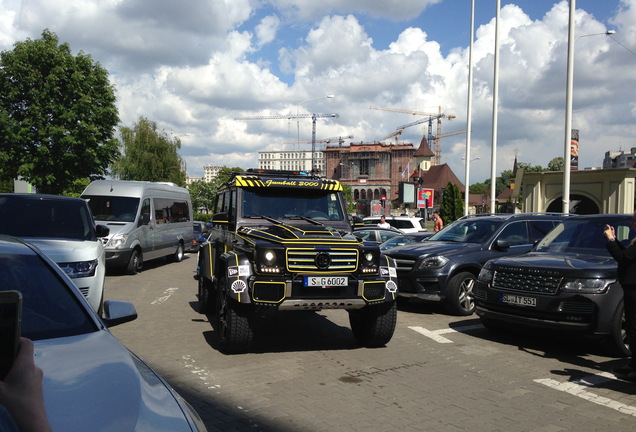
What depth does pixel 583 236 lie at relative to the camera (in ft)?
26.6

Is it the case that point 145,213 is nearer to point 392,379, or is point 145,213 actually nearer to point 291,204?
point 291,204

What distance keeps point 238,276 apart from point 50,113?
2139 centimetres

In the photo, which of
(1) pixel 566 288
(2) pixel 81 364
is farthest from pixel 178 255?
(2) pixel 81 364

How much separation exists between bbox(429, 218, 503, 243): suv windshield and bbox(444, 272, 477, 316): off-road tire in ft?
3.65

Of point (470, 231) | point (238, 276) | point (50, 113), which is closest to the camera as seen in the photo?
point (238, 276)

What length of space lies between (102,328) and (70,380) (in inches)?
32.3

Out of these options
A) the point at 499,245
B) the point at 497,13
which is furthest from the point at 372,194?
the point at 499,245

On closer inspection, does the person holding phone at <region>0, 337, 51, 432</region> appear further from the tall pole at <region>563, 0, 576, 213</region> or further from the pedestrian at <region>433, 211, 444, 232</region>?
the pedestrian at <region>433, 211, 444, 232</region>

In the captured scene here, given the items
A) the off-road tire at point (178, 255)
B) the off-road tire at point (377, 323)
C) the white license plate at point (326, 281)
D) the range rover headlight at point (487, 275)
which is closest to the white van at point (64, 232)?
the white license plate at point (326, 281)

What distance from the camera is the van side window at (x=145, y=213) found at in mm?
16359

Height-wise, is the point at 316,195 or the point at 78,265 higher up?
the point at 316,195

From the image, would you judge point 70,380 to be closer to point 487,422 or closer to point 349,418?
point 349,418

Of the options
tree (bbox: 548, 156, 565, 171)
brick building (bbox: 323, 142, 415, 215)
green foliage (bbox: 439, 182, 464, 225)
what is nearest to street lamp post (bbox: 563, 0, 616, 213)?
green foliage (bbox: 439, 182, 464, 225)

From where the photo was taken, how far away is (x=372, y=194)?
151125mm
